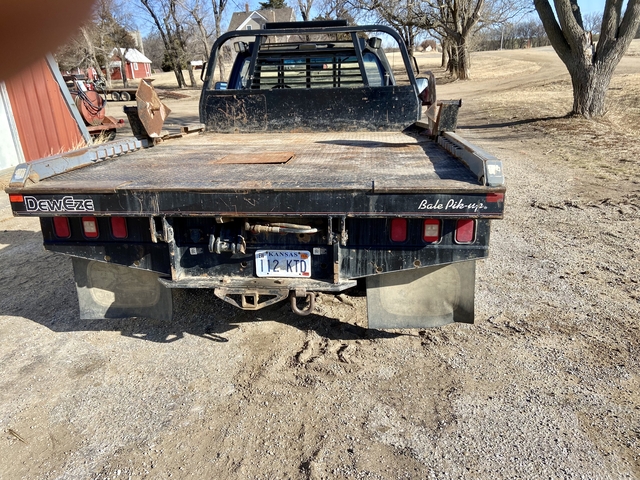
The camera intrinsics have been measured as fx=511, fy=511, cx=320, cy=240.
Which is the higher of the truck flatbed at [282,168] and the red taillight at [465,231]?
the truck flatbed at [282,168]

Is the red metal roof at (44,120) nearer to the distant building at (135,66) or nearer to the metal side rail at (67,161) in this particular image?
the metal side rail at (67,161)

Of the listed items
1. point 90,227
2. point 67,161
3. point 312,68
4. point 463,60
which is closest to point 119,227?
point 90,227

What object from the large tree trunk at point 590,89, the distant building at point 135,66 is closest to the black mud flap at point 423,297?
the large tree trunk at point 590,89

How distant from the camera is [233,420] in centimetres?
276

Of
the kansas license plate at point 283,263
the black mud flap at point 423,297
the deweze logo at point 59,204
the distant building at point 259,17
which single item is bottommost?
the black mud flap at point 423,297

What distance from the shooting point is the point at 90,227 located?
10.3ft

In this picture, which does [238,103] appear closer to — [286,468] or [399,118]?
[399,118]

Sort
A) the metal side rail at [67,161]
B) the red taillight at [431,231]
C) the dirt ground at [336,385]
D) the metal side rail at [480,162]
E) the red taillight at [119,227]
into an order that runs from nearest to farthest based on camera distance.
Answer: the dirt ground at [336,385], the metal side rail at [480,162], the red taillight at [431,231], the metal side rail at [67,161], the red taillight at [119,227]

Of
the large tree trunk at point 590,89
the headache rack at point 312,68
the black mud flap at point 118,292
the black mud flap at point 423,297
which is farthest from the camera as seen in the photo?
the large tree trunk at point 590,89

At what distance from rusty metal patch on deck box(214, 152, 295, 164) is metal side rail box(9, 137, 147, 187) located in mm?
948

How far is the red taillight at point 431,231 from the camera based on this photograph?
290 centimetres

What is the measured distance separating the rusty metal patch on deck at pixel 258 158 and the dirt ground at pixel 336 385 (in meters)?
1.21

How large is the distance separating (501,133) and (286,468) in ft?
41.7

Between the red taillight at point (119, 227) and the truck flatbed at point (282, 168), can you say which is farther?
the red taillight at point (119, 227)
